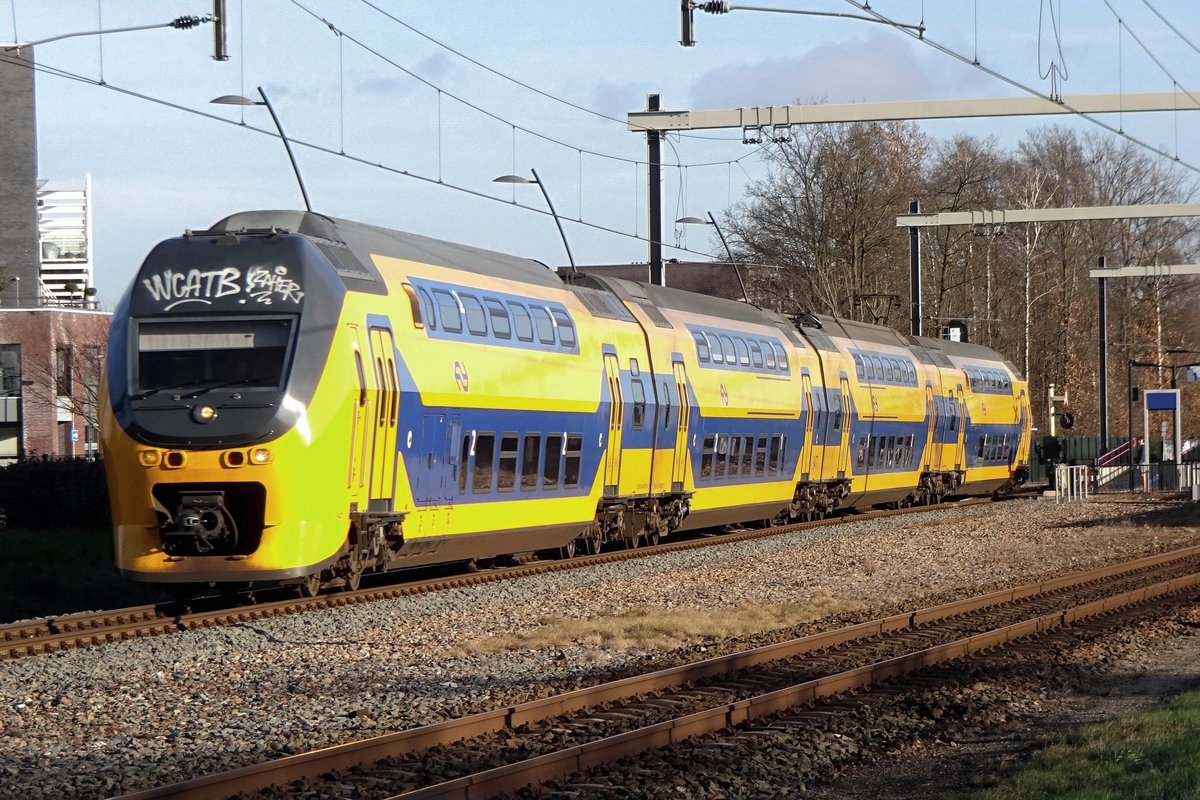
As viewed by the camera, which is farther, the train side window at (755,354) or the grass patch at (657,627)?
the train side window at (755,354)

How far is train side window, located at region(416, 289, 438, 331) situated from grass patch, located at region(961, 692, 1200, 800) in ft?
33.1

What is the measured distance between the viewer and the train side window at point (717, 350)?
29131 millimetres

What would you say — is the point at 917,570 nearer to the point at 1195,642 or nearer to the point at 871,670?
the point at 1195,642

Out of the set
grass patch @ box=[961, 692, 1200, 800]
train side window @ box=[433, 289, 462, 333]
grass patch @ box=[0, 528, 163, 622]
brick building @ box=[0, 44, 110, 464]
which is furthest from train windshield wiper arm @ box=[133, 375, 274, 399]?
brick building @ box=[0, 44, 110, 464]

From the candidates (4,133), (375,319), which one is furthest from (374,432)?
(4,133)

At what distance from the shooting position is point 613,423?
24422 millimetres

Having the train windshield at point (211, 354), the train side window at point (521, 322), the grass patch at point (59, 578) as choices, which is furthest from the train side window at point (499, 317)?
the grass patch at point (59, 578)

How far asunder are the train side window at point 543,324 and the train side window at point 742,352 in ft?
27.5

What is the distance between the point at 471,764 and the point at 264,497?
7.14 metres

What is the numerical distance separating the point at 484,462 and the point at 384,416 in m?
2.65

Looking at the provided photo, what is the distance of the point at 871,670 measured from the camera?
44.1 ft

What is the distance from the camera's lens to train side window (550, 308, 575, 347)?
22797 millimetres

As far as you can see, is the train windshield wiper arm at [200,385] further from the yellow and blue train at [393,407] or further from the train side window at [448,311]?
the train side window at [448,311]

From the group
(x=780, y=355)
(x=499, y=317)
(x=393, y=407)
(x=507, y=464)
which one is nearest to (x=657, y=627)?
(x=393, y=407)
